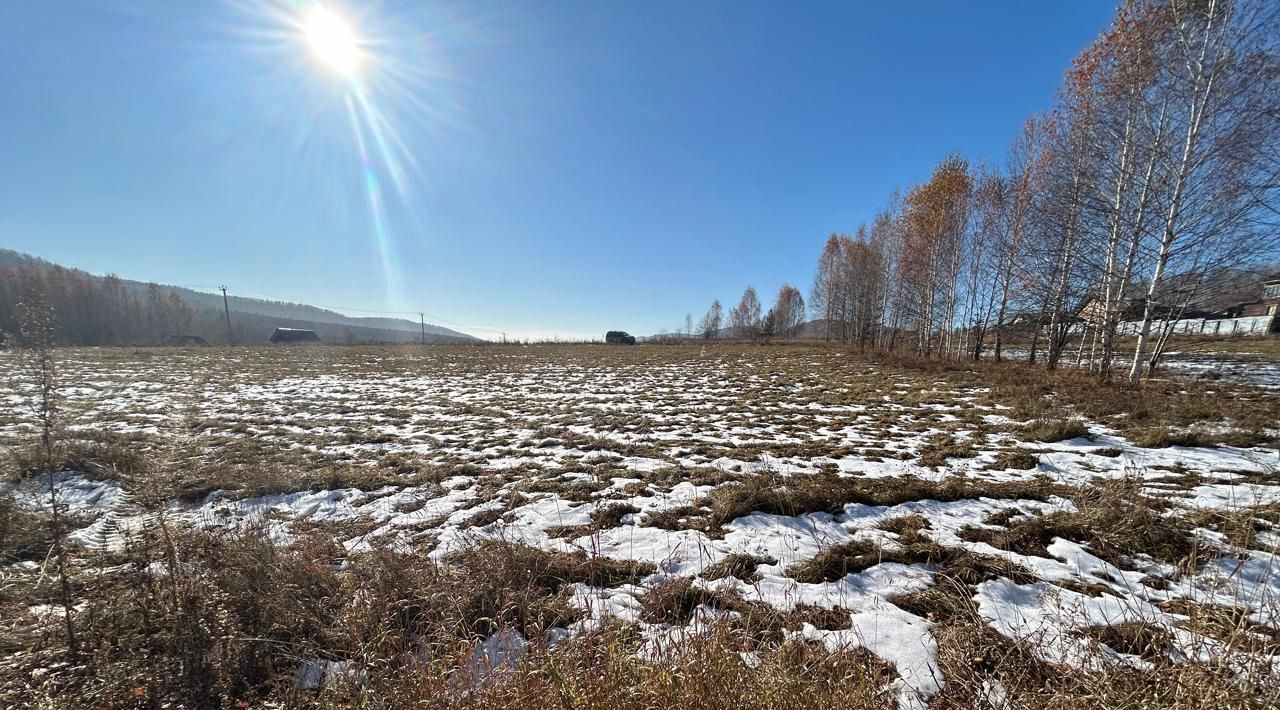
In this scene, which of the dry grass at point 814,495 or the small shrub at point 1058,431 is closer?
the dry grass at point 814,495

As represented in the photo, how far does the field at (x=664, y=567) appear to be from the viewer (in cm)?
199

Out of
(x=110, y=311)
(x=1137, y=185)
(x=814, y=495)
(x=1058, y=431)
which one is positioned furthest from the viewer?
(x=110, y=311)

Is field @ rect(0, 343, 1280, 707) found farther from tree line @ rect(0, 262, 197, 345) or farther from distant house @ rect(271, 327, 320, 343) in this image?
tree line @ rect(0, 262, 197, 345)

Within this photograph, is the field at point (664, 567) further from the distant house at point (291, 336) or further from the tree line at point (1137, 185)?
the distant house at point (291, 336)

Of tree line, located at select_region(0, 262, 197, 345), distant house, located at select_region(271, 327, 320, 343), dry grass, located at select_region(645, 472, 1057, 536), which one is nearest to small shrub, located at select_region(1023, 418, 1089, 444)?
dry grass, located at select_region(645, 472, 1057, 536)

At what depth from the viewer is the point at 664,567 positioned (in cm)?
339

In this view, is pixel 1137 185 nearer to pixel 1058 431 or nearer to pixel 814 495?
pixel 1058 431

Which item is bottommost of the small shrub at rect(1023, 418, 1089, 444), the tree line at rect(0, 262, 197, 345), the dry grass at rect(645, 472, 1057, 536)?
the dry grass at rect(645, 472, 1057, 536)

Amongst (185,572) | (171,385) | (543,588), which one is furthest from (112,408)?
(543,588)

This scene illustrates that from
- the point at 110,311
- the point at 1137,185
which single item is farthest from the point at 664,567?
the point at 110,311

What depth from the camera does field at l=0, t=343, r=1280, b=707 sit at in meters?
1.99

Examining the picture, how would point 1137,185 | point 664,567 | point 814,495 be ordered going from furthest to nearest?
point 1137,185 → point 814,495 → point 664,567

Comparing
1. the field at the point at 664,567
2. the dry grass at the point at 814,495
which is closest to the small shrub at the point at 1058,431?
the field at the point at 664,567

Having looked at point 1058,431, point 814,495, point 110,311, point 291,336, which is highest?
point 110,311
